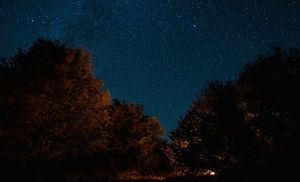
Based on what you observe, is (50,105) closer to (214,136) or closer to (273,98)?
(214,136)

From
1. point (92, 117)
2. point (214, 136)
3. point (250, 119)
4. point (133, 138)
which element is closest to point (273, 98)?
point (250, 119)

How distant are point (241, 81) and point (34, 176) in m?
18.2

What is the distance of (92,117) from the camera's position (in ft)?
96.0

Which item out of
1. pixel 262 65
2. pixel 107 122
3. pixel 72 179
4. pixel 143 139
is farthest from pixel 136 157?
pixel 72 179

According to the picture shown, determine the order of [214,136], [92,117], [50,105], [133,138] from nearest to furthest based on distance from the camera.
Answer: [50,105], [92,117], [214,136], [133,138]

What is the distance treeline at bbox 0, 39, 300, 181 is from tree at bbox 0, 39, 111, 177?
0.06m

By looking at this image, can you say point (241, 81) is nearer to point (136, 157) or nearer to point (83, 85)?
point (83, 85)

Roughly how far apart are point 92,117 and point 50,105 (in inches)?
122

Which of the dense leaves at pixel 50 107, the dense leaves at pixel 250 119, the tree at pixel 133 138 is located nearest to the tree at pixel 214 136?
the dense leaves at pixel 250 119

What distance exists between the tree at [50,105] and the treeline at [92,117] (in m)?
0.06

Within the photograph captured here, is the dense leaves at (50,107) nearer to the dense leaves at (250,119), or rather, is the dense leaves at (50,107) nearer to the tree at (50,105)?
the tree at (50,105)

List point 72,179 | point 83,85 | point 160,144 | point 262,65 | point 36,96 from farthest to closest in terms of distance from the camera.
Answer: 1. point 160,144
2. point 262,65
3. point 83,85
4. point 36,96
5. point 72,179

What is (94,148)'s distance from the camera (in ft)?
95.8

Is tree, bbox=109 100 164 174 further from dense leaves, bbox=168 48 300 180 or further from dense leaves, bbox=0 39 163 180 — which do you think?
dense leaves, bbox=0 39 163 180
